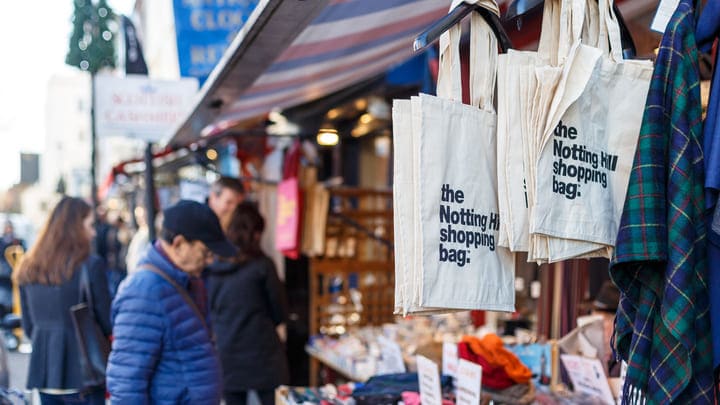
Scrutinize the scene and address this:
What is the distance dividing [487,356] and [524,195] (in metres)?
1.94

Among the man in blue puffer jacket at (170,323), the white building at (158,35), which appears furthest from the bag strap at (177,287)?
the white building at (158,35)

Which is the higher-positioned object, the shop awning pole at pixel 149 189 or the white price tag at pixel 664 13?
the white price tag at pixel 664 13

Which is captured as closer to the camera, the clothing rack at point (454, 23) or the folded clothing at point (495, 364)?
the clothing rack at point (454, 23)

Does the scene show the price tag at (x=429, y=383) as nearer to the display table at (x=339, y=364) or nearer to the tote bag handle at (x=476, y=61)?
the display table at (x=339, y=364)

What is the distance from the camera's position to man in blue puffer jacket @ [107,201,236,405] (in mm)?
2871

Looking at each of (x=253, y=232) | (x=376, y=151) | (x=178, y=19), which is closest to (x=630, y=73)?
(x=253, y=232)

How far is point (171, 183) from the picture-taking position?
1466 cm

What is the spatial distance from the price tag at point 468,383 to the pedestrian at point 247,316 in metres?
2.30

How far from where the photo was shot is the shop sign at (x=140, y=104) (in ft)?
18.1

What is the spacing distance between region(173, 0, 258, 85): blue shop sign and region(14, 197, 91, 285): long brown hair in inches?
79.4

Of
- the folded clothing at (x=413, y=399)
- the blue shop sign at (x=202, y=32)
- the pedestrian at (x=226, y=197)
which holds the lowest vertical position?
the folded clothing at (x=413, y=399)

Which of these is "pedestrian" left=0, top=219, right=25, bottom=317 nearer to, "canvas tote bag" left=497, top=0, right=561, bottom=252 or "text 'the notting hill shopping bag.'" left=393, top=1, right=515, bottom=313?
"text 'the notting hill shopping bag.'" left=393, top=1, right=515, bottom=313

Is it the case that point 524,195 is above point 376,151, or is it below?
below

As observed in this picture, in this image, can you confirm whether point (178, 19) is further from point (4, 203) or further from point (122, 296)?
point (4, 203)
